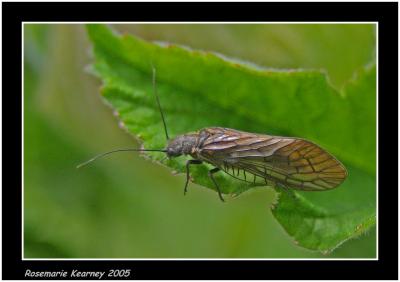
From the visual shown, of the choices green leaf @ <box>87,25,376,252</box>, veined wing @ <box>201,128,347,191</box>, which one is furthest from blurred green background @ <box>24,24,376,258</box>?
green leaf @ <box>87,25,376,252</box>

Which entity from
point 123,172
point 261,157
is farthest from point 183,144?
point 123,172

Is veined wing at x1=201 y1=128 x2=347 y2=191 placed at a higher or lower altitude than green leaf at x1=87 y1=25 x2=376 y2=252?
lower

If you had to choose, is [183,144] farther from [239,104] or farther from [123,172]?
[123,172]

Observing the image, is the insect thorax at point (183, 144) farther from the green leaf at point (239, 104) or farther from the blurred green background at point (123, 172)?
the blurred green background at point (123, 172)

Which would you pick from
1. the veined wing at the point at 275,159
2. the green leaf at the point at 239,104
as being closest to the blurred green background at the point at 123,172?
the veined wing at the point at 275,159

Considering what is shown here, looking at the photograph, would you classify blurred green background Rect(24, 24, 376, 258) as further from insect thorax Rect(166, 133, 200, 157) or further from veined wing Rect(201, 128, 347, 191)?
insect thorax Rect(166, 133, 200, 157)

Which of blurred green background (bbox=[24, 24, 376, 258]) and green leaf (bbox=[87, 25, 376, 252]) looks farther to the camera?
blurred green background (bbox=[24, 24, 376, 258])

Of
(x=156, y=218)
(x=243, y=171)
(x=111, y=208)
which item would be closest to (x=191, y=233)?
(x=156, y=218)

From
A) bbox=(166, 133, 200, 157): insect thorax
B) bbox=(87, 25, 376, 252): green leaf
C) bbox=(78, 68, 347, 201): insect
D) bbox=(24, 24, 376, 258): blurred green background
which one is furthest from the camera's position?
bbox=(24, 24, 376, 258): blurred green background
